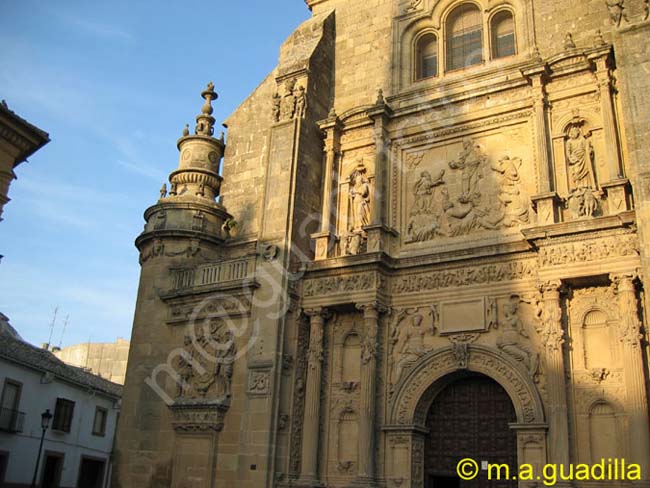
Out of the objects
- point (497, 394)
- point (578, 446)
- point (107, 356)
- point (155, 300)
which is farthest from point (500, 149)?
point (107, 356)

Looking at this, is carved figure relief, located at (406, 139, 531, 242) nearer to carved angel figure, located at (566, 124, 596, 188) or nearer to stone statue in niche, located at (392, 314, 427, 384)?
carved angel figure, located at (566, 124, 596, 188)

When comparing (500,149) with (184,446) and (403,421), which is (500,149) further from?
(184,446)

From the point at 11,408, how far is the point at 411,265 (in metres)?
17.2

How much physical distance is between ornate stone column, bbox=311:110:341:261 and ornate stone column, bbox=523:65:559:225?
14.5ft

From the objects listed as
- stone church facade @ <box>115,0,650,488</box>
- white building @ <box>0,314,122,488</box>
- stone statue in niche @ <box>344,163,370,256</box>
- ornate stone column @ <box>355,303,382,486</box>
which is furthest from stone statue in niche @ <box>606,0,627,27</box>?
white building @ <box>0,314,122,488</box>

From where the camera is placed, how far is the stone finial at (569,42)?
13844 millimetres

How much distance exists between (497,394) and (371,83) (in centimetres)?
783

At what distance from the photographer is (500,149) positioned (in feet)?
46.7

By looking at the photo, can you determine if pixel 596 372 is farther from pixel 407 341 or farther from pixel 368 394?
pixel 368 394

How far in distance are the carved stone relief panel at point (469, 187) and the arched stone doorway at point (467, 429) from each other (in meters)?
3.00

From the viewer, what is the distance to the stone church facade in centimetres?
1180

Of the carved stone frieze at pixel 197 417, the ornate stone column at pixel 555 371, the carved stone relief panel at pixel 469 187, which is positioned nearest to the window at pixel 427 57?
the carved stone relief panel at pixel 469 187

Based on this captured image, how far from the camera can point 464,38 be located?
16.2 metres

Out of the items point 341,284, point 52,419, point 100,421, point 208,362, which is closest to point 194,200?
point 208,362
